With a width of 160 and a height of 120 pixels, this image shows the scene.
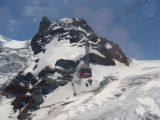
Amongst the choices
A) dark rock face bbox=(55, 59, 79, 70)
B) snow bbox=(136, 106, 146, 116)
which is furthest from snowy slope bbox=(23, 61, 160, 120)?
dark rock face bbox=(55, 59, 79, 70)

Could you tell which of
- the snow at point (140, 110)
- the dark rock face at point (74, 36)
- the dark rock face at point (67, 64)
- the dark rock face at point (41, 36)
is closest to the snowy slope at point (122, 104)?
the snow at point (140, 110)

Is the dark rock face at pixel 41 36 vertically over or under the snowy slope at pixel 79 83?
over

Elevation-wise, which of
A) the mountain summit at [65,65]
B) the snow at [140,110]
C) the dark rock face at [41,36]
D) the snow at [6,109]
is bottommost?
the snow at [140,110]

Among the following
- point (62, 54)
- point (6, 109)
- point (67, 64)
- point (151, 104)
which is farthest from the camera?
point (62, 54)

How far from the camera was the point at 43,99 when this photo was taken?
10062 cm

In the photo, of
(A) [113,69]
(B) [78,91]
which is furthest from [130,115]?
(A) [113,69]

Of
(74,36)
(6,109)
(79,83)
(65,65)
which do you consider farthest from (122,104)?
(74,36)

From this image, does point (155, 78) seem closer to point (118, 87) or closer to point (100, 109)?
point (118, 87)

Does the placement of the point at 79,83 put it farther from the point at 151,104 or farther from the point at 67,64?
the point at 151,104

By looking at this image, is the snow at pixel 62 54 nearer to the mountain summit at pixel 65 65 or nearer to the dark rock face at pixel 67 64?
the mountain summit at pixel 65 65

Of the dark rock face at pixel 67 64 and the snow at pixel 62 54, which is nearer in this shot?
the dark rock face at pixel 67 64

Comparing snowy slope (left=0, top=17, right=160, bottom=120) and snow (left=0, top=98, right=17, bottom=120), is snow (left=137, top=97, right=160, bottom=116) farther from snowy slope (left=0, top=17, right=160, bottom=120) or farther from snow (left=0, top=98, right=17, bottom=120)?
snow (left=0, top=98, right=17, bottom=120)

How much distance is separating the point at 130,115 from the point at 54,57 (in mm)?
78258

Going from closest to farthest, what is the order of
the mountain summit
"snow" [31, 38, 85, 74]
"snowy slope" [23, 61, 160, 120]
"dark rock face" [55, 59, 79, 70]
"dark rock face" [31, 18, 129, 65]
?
"snowy slope" [23, 61, 160, 120] < the mountain summit < "dark rock face" [55, 59, 79, 70] < "snow" [31, 38, 85, 74] < "dark rock face" [31, 18, 129, 65]
